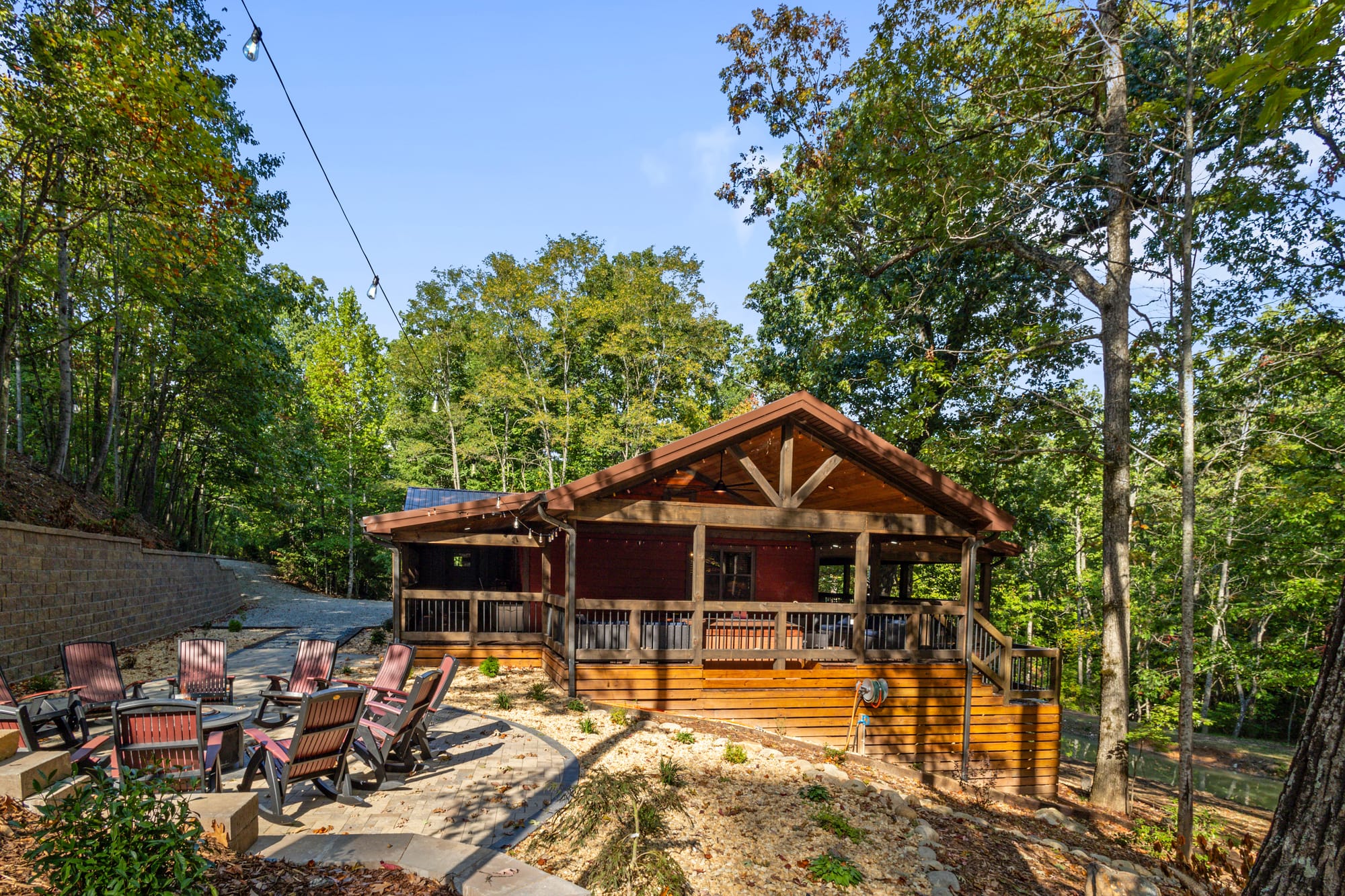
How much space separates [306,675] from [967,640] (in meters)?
9.95

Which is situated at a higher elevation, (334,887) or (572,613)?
(572,613)

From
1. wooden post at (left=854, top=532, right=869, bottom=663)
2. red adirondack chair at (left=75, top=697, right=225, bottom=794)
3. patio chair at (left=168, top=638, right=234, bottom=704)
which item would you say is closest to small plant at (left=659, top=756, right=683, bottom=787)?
red adirondack chair at (left=75, top=697, right=225, bottom=794)

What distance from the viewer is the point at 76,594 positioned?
10.6 m

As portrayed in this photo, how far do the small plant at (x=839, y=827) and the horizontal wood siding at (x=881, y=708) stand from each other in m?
3.92

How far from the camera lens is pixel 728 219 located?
16.5 meters

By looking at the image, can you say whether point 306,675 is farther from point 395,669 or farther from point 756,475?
point 756,475

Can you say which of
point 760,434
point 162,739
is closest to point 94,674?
point 162,739

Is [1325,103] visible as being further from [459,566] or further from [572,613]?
[459,566]

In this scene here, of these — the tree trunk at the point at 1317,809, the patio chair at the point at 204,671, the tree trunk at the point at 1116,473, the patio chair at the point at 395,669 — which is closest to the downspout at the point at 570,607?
the patio chair at the point at 395,669

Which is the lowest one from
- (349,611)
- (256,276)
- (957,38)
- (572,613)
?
(349,611)

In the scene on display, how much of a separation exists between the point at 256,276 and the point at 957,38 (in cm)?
1988

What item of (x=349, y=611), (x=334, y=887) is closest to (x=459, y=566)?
(x=349, y=611)

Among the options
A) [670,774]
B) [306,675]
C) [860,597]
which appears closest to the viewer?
[670,774]

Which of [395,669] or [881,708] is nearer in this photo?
[395,669]
